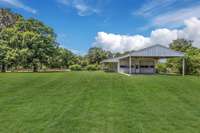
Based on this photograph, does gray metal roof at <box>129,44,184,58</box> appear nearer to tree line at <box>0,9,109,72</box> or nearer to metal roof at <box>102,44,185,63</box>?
metal roof at <box>102,44,185,63</box>

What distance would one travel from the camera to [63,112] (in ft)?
24.1

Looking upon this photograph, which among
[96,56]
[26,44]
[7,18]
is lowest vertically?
[96,56]

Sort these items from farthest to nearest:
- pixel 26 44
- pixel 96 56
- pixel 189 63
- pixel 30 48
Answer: pixel 96 56 < pixel 30 48 < pixel 26 44 < pixel 189 63

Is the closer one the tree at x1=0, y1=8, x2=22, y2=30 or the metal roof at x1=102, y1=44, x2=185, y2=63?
the metal roof at x1=102, y1=44, x2=185, y2=63

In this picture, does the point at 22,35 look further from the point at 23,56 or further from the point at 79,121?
the point at 79,121

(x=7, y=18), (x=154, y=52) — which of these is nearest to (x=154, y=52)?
(x=154, y=52)

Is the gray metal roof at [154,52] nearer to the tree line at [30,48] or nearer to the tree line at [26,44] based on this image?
the tree line at [30,48]

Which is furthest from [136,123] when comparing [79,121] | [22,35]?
[22,35]

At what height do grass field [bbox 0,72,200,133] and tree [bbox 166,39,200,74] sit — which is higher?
tree [bbox 166,39,200,74]

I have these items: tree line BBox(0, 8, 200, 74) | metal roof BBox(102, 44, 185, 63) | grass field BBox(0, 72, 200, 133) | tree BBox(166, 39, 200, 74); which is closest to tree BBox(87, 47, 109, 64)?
tree line BBox(0, 8, 200, 74)

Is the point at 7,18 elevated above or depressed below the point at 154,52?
above

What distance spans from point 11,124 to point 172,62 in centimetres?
2965

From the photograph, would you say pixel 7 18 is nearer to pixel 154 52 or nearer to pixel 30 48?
pixel 30 48

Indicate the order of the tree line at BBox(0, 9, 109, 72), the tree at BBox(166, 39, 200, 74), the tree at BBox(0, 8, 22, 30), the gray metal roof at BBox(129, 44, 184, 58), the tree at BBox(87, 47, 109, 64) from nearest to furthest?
the gray metal roof at BBox(129, 44, 184, 58) < the tree at BBox(166, 39, 200, 74) < the tree line at BBox(0, 9, 109, 72) < the tree at BBox(0, 8, 22, 30) < the tree at BBox(87, 47, 109, 64)
